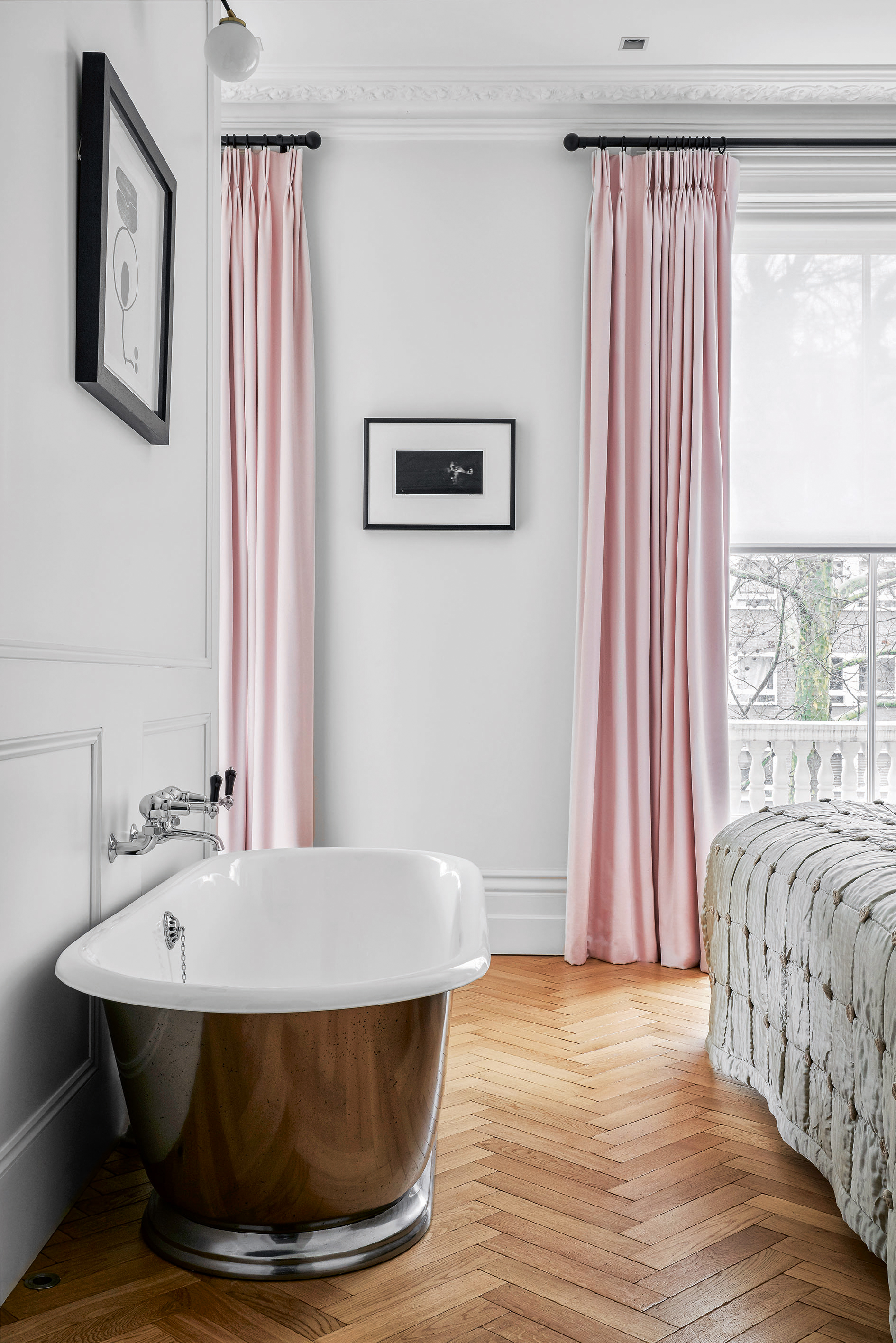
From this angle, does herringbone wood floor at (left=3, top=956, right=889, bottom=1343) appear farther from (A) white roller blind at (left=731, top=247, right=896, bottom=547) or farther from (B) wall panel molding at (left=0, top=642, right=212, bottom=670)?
(A) white roller blind at (left=731, top=247, right=896, bottom=547)

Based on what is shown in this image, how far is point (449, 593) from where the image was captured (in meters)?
3.33

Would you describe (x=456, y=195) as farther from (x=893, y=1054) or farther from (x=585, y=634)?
(x=893, y=1054)

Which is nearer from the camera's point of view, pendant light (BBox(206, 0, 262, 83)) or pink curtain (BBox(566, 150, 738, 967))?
pendant light (BBox(206, 0, 262, 83))

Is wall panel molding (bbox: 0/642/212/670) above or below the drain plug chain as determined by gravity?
above

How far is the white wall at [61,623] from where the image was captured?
1455mm

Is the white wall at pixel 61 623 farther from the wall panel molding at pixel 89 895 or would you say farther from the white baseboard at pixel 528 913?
the white baseboard at pixel 528 913

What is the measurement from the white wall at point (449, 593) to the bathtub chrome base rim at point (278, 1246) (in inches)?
70.6

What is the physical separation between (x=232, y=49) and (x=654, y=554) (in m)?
1.90

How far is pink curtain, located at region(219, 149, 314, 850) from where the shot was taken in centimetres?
323

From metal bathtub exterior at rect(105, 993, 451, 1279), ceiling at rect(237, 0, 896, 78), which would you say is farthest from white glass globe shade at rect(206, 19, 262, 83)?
metal bathtub exterior at rect(105, 993, 451, 1279)

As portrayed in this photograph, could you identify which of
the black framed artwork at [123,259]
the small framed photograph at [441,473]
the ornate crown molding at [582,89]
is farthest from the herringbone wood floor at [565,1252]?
the ornate crown molding at [582,89]

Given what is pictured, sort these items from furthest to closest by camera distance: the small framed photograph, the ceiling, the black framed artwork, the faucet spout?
1. the small framed photograph
2. the ceiling
3. the faucet spout
4. the black framed artwork

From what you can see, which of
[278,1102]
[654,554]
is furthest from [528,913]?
[278,1102]

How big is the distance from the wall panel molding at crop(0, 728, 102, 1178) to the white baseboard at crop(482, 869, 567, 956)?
1.71 m
